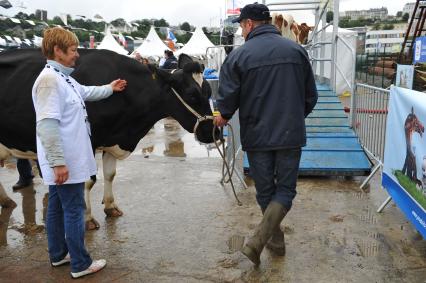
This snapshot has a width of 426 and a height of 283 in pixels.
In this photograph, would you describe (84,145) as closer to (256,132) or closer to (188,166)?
(256,132)

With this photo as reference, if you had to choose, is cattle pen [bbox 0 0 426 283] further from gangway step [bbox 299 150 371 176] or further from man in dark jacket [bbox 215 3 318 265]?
man in dark jacket [bbox 215 3 318 265]

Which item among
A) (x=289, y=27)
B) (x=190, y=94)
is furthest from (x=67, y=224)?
(x=289, y=27)

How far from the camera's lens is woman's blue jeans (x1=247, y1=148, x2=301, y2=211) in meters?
3.63

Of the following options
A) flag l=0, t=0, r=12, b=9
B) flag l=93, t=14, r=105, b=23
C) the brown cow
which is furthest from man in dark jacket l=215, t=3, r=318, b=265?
flag l=93, t=14, r=105, b=23

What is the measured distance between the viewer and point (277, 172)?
3.70m

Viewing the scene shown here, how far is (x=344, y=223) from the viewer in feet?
15.4

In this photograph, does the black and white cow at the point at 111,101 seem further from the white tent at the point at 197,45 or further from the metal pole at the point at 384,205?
the white tent at the point at 197,45

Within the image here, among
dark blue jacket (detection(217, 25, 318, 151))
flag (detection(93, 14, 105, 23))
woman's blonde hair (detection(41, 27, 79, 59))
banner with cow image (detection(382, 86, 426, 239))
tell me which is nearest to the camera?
woman's blonde hair (detection(41, 27, 79, 59))

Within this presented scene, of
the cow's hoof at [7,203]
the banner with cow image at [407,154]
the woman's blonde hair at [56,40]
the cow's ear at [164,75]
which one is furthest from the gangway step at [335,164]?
the woman's blonde hair at [56,40]

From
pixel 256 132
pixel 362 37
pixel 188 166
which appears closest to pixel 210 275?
pixel 256 132

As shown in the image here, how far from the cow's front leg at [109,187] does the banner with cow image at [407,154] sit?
304 centimetres

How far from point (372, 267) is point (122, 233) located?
96.0 inches

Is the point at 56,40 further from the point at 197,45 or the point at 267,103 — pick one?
the point at 197,45

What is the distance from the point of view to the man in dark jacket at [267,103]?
11.6 ft
